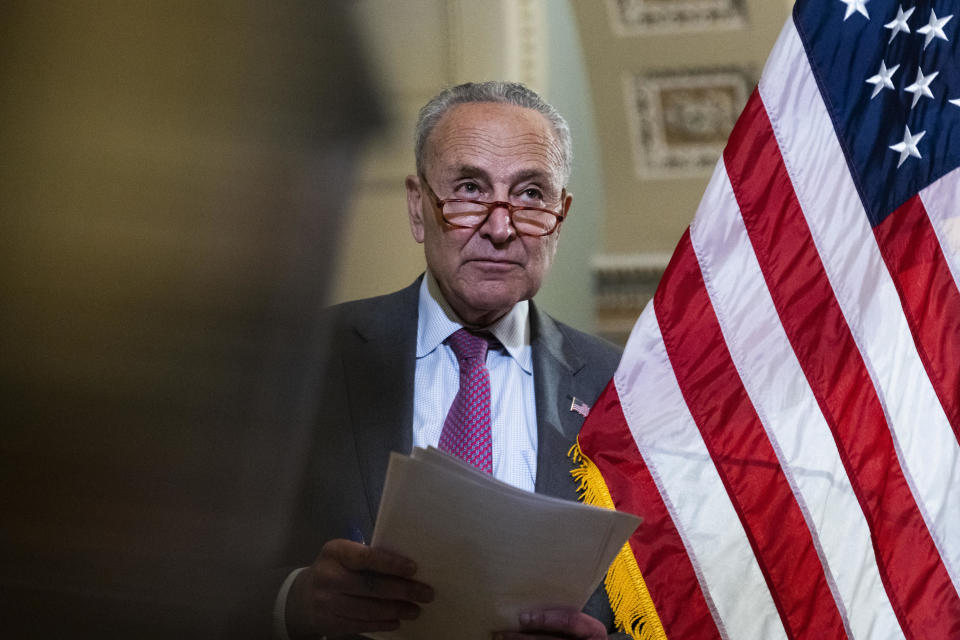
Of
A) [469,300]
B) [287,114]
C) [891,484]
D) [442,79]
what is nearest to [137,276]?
[469,300]

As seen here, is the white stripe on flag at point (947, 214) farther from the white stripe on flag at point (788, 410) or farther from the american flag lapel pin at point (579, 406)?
the american flag lapel pin at point (579, 406)

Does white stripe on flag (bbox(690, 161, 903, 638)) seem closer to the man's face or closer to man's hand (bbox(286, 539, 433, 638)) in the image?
the man's face

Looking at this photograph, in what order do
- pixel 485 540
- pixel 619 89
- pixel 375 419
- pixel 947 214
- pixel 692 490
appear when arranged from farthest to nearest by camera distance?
pixel 619 89
pixel 375 419
pixel 692 490
pixel 947 214
pixel 485 540

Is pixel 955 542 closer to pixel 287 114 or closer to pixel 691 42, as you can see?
pixel 287 114

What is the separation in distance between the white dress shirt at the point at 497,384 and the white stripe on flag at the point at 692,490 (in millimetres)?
241

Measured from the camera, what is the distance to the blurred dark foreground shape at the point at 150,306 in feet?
4.35

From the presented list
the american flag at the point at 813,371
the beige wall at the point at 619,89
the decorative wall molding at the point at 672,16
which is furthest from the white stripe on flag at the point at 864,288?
the decorative wall molding at the point at 672,16

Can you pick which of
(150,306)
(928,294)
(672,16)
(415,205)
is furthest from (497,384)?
(672,16)

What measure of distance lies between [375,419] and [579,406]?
13.0 inches

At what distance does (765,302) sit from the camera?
1526mm

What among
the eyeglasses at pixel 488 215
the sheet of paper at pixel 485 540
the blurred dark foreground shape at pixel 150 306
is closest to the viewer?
the sheet of paper at pixel 485 540

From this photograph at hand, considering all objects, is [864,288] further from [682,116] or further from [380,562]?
[682,116]

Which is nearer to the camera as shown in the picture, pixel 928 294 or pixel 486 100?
pixel 928 294

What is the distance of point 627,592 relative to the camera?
1.52m
